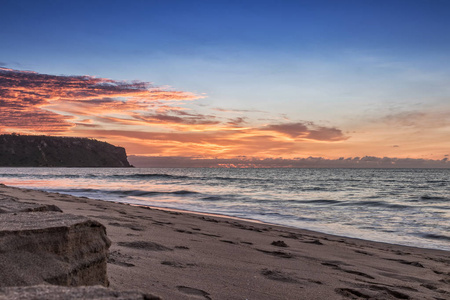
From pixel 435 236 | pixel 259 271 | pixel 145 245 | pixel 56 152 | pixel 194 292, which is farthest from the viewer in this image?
pixel 56 152

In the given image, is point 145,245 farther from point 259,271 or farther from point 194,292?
point 194,292

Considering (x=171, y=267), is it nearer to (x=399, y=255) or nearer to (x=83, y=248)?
(x=83, y=248)

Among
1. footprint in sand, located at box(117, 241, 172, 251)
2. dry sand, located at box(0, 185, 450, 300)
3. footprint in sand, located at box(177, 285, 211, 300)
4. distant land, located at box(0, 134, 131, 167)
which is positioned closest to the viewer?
footprint in sand, located at box(177, 285, 211, 300)

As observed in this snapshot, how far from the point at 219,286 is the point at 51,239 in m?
1.50

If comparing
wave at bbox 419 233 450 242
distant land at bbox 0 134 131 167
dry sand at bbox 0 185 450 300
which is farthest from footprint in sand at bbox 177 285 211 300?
distant land at bbox 0 134 131 167

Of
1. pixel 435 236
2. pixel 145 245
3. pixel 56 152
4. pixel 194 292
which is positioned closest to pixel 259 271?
pixel 194 292

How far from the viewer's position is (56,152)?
140125 millimetres

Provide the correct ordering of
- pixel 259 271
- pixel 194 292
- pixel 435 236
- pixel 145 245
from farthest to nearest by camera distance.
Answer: pixel 435 236, pixel 145 245, pixel 259 271, pixel 194 292

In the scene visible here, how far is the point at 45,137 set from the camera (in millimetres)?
147250

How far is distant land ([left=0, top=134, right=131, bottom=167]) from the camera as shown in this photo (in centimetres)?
13062

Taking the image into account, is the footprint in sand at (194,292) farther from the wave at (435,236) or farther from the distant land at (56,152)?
the distant land at (56,152)

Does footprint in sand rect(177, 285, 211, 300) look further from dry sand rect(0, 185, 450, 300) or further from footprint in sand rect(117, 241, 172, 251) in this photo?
footprint in sand rect(117, 241, 172, 251)

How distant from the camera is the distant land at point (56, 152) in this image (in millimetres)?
130625

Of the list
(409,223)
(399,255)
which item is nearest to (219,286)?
(399,255)
